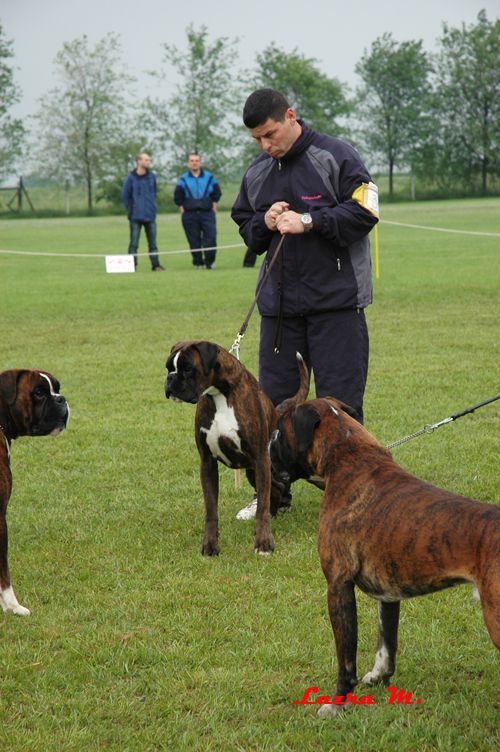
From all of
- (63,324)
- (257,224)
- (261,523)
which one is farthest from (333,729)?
(63,324)

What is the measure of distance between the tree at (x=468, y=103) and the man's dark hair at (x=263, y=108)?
226ft

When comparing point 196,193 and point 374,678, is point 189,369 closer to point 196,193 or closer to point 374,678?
point 374,678

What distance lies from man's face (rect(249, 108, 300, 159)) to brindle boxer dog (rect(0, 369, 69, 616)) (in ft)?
5.90

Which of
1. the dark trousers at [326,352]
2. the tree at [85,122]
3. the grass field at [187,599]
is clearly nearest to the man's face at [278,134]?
the dark trousers at [326,352]

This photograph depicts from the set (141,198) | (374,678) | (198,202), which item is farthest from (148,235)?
(374,678)

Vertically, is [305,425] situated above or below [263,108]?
below

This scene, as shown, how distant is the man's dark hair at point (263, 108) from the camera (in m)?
5.40

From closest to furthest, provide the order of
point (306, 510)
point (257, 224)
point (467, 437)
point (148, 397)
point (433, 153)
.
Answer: point (257, 224)
point (306, 510)
point (467, 437)
point (148, 397)
point (433, 153)

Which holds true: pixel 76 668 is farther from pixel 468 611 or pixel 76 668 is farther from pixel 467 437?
pixel 467 437

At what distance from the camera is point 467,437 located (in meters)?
7.67

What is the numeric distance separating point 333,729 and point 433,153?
77027mm

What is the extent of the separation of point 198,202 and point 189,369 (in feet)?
54.7

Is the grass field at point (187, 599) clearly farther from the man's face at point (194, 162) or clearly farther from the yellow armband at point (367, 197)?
the man's face at point (194, 162)

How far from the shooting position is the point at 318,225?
5480 mm
